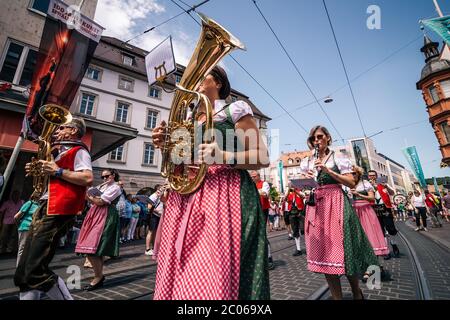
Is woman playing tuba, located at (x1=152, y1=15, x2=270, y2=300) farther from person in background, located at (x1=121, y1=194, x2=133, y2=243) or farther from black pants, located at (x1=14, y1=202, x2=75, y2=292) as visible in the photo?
person in background, located at (x1=121, y1=194, x2=133, y2=243)

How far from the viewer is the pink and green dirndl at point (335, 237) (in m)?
2.41

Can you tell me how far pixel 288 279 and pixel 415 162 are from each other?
2261 centimetres

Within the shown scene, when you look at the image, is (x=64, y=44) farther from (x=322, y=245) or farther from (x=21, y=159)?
(x=21, y=159)

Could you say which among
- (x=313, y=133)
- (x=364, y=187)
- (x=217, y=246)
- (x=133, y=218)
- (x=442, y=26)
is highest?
(x=442, y=26)

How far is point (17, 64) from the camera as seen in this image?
10.2m

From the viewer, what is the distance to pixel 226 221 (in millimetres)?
1266

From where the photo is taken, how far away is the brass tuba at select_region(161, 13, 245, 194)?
1.53 meters

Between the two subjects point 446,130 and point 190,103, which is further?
point 446,130

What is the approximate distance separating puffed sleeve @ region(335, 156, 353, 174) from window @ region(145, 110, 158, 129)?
69.1ft

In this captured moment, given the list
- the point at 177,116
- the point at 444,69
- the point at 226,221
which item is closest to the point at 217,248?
the point at 226,221

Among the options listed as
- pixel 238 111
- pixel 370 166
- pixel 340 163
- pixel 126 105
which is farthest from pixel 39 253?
pixel 370 166

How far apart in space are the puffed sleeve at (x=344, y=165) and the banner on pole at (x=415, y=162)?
22.4 m

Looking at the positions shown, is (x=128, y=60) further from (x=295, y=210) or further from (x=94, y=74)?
(x=295, y=210)

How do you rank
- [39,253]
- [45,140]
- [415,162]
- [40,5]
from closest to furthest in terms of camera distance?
[39,253] → [45,140] → [40,5] → [415,162]
